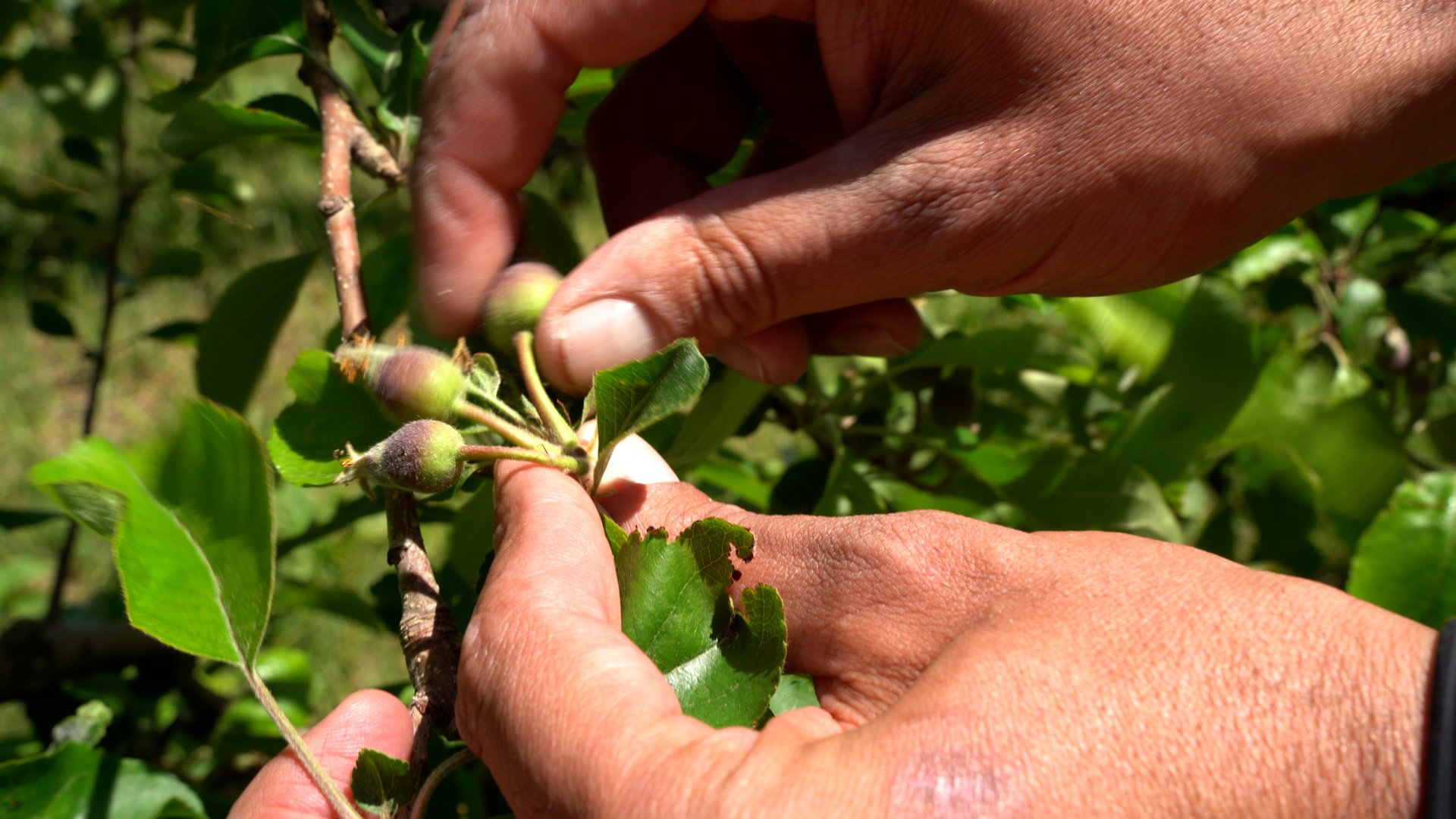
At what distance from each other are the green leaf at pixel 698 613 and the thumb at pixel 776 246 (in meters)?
0.33

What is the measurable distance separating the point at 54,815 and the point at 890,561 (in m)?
1.20

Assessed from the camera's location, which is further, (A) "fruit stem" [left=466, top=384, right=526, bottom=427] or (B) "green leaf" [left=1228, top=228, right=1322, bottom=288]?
(B) "green leaf" [left=1228, top=228, right=1322, bottom=288]

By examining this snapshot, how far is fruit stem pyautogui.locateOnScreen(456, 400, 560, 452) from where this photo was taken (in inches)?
48.6

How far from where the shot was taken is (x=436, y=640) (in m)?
1.18

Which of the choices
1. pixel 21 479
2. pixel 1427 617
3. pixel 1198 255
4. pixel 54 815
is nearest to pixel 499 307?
pixel 54 815

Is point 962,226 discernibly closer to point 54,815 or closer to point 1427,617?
point 1427,617

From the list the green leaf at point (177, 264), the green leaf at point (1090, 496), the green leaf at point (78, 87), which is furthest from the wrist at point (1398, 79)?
the green leaf at point (78, 87)

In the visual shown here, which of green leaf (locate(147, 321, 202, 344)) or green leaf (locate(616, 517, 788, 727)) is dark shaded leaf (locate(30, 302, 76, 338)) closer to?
green leaf (locate(147, 321, 202, 344))

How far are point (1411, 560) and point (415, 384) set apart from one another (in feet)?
4.65

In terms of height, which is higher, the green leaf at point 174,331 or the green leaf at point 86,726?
the green leaf at point 174,331

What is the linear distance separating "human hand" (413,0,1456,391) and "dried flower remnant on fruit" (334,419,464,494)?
242 millimetres

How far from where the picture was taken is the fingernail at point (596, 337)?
4.39 feet

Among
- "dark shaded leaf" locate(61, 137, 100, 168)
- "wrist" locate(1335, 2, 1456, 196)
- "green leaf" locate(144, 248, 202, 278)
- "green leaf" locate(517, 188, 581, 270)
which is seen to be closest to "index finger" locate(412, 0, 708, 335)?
"green leaf" locate(517, 188, 581, 270)

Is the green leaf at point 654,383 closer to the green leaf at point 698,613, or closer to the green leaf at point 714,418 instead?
the green leaf at point 698,613
